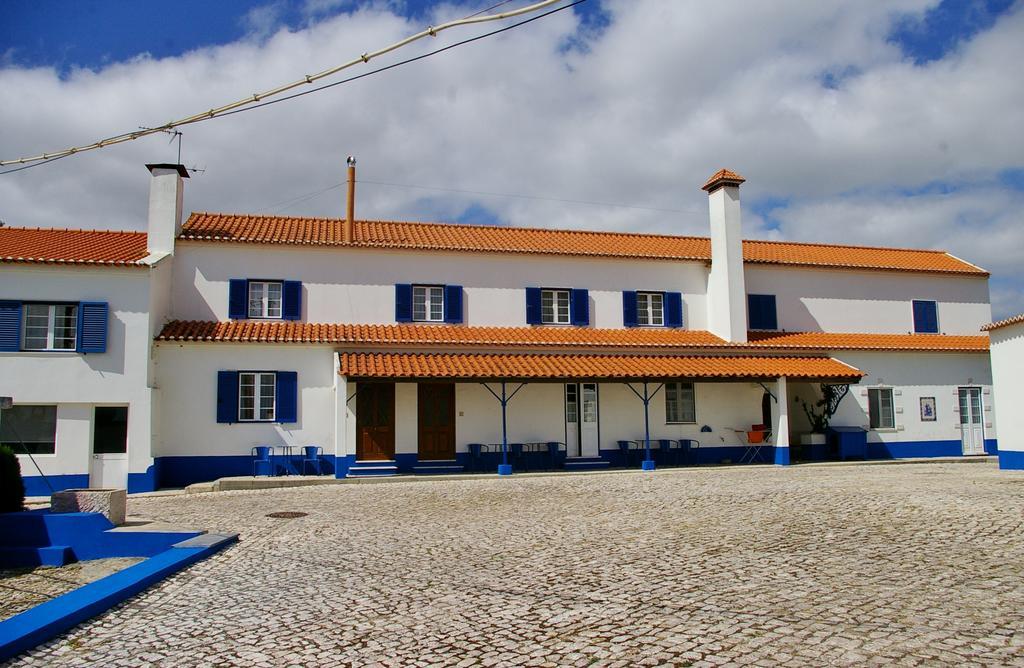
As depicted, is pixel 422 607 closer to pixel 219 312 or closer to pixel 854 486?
pixel 854 486

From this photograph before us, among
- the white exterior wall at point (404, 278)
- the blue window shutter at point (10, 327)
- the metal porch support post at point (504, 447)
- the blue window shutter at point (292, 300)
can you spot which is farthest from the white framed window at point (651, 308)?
the blue window shutter at point (10, 327)

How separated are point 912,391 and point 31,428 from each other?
79.1 feet

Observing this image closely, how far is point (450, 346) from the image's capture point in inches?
855

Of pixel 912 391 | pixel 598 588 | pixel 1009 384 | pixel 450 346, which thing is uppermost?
Answer: pixel 450 346

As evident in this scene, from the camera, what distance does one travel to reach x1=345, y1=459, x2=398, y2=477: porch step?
20203 mm

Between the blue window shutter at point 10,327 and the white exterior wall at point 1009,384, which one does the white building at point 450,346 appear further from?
the white exterior wall at point 1009,384

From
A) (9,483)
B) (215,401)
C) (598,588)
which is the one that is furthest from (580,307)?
(598,588)

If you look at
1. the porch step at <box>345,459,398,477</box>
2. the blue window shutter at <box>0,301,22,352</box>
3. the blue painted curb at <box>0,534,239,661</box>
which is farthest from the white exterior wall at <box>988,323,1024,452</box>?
the blue window shutter at <box>0,301,22,352</box>

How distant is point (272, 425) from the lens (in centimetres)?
2023

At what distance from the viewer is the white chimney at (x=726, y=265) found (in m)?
24.2

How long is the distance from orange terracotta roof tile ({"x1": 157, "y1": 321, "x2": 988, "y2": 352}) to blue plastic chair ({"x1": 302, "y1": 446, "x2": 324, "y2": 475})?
2681mm

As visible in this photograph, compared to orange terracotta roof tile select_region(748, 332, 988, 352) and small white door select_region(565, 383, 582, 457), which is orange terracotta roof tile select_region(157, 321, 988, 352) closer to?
orange terracotta roof tile select_region(748, 332, 988, 352)

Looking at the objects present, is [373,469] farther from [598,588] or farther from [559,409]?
[598,588]

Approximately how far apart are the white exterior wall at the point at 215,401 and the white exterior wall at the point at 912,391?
47.3 feet
